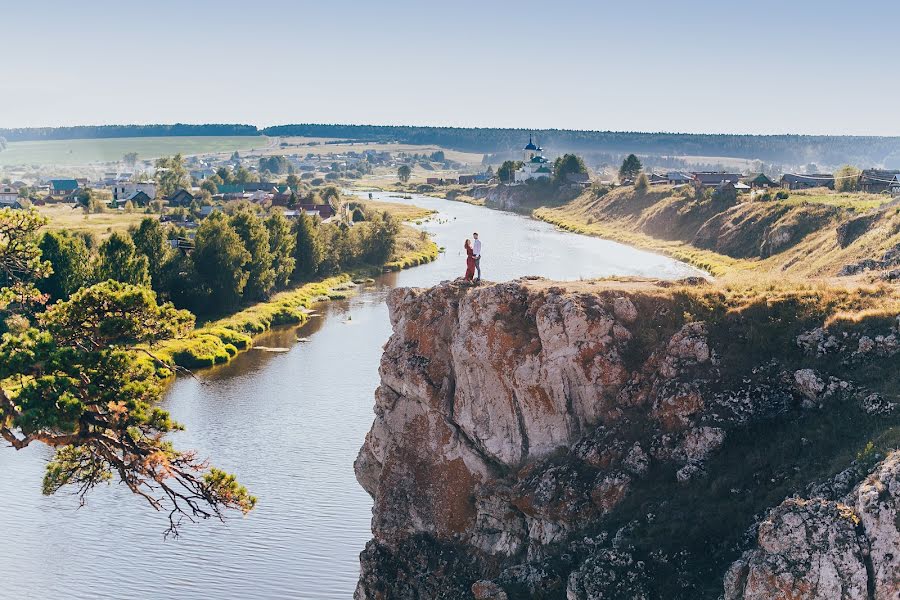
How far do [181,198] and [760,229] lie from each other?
84.1 metres

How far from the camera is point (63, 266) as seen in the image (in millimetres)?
58531

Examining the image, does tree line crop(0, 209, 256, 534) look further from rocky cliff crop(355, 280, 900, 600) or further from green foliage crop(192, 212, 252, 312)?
green foliage crop(192, 212, 252, 312)

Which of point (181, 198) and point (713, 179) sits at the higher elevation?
point (713, 179)

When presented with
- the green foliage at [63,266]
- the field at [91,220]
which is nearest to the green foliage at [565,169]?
the field at [91,220]

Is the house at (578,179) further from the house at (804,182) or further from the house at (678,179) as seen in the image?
the house at (804,182)

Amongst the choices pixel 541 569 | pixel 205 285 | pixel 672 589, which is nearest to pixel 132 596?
pixel 541 569

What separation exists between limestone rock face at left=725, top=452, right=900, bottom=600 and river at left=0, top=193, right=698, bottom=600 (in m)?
13.4

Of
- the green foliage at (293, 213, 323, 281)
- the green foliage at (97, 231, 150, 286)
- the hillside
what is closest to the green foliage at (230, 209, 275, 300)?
the green foliage at (293, 213, 323, 281)

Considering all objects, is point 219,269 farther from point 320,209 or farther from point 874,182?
point 874,182

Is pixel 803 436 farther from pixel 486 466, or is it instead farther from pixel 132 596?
pixel 132 596

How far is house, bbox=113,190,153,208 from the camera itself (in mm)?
140625

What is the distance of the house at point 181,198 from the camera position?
465ft

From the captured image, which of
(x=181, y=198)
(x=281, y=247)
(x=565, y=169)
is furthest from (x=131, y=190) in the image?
(x=281, y=247)

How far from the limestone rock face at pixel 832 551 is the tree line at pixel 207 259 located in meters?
36.7
